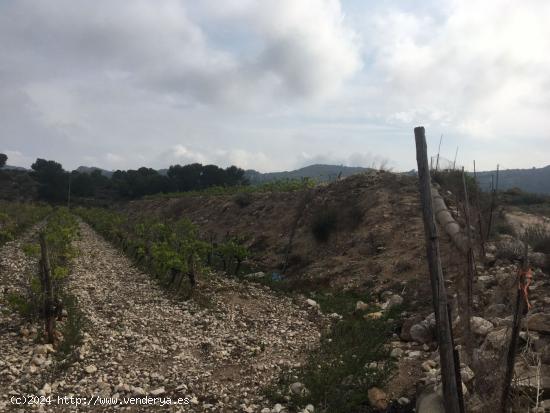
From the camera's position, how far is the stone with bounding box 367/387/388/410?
17.8 feet

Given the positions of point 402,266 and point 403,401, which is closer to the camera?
point 403,401

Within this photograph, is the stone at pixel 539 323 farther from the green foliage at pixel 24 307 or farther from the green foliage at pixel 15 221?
the green foliage at pixel 15 221

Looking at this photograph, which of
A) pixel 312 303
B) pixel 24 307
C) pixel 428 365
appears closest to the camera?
pixel 428 365

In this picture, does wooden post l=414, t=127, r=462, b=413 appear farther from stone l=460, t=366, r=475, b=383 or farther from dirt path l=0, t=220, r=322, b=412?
dirt path l=0, t=220, r=322, b=412

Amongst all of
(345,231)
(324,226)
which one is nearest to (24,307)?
(324,226)

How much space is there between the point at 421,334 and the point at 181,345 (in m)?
4.27

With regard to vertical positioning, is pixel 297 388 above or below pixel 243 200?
below

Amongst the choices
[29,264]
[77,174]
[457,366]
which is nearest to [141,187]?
[77,174]

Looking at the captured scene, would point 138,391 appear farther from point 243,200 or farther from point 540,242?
point 243,200

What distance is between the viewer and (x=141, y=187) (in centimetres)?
5681

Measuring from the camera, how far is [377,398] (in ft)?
18.1

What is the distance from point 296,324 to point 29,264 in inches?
380

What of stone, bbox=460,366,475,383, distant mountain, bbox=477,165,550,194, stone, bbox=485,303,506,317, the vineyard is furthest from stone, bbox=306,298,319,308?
distant mountain, bbox=477,165,550,194

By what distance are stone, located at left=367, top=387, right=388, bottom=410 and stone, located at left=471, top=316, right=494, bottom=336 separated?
6.30 feet
